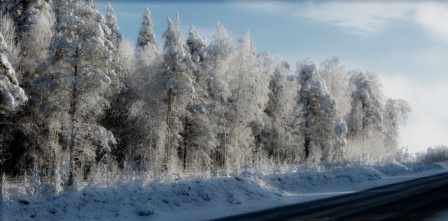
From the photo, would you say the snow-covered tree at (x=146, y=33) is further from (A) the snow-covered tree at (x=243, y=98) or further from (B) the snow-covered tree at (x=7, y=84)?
(B) the snow-covered tree at (x=7, y=84)

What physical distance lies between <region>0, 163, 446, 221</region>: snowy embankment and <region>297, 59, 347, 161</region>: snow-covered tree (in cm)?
2652

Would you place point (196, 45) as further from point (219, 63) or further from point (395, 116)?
point (395, 116)

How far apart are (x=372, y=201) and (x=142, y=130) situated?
2506 centimetres

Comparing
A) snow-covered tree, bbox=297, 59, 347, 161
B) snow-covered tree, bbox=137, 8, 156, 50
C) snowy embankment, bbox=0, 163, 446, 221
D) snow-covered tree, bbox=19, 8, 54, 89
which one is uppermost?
snow-covered tree, bbox=137, 8, 156, 50

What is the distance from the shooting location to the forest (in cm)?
2612

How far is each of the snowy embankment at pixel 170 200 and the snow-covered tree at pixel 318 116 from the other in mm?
26520

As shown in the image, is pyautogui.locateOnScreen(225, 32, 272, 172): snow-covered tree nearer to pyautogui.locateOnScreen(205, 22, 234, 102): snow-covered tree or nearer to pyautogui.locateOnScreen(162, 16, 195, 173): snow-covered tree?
pyautogui.locateOnScreen(205, 22, 234, 102): snow-covered tree

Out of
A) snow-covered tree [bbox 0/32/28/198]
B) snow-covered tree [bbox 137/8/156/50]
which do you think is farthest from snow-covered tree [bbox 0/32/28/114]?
snow-covered tree [bbox 137/8/156/50]

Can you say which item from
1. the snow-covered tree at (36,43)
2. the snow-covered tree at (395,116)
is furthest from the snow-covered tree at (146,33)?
the snow-covered tree at (395,116)

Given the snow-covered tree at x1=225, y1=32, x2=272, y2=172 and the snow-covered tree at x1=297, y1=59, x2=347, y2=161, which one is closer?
the snow-covered tree at x1=225, y1=32, x2=272, y2=172

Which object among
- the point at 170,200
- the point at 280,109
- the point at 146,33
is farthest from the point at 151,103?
the point at 170,200

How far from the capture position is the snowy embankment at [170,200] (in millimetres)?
12086

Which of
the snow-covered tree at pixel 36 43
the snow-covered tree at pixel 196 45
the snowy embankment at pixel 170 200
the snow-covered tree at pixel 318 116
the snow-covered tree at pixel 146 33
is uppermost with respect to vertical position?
the snow-covered tree at pixel 146 33

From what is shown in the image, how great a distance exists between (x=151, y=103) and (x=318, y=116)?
66.2ft
